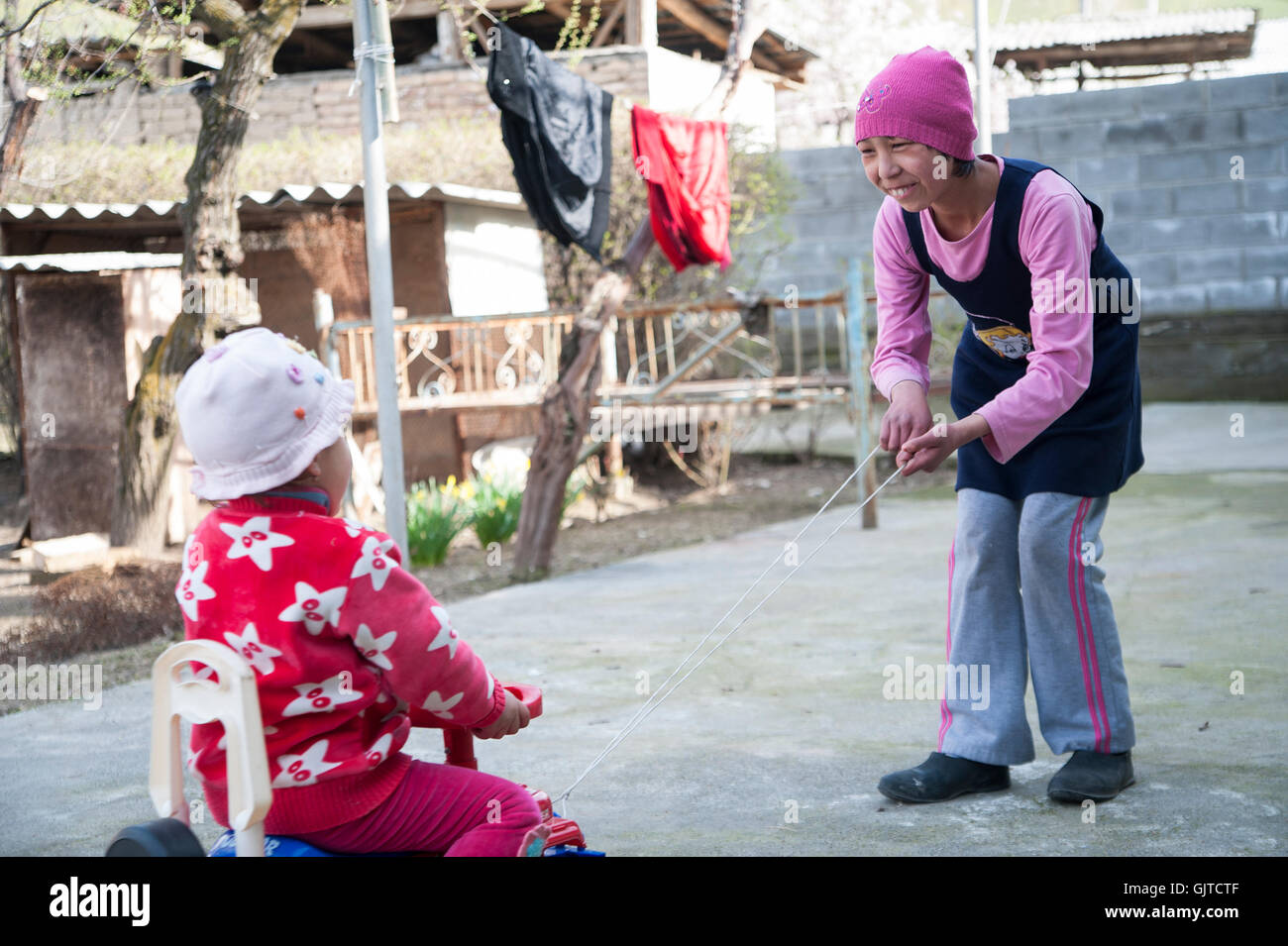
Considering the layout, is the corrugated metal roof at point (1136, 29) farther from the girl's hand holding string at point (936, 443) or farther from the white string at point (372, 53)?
the girl's hand holding string at point (936, 443)

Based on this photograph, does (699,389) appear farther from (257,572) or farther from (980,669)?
(257,572)

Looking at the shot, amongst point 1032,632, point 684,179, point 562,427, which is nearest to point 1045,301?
point 1032,632

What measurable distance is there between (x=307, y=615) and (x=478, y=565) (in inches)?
211

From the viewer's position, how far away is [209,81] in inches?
269

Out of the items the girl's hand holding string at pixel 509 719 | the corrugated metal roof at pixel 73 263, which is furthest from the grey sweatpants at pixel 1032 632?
the corrugated metal roof at pixel 73 263

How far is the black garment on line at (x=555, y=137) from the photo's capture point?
20.5ft

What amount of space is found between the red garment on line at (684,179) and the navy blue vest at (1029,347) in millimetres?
4449

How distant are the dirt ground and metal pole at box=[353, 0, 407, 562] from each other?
672 millimetres

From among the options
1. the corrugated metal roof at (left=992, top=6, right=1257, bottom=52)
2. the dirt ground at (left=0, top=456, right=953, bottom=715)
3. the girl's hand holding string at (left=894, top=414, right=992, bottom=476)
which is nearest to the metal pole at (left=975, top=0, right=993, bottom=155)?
the dirt ground at (left=0, top=456, right=953, bottom=715)

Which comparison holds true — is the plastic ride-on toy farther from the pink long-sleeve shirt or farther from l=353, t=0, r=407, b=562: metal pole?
l=353, t=0, r=407, b=562: metal pole

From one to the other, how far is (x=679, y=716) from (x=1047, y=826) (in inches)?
50.6

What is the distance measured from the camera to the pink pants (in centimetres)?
194

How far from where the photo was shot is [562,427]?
6492 mm
